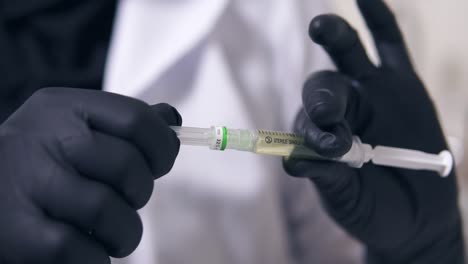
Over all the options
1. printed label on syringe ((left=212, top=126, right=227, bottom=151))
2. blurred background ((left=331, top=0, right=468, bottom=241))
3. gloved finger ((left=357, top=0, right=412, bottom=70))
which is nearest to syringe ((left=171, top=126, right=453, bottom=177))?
printed label on syringe ((left=212, top=126, right=227, bottom=151))

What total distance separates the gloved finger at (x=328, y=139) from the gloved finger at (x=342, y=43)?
0.26 feet

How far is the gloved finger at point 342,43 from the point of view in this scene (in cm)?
43

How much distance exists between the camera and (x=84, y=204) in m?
0.34

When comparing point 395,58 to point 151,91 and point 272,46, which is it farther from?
point 151,91

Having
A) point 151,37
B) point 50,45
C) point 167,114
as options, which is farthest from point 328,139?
point 50,45

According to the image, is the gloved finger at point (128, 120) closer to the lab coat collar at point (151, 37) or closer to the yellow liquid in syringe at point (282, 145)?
the yellow liquid in syringe at point (282, 145)

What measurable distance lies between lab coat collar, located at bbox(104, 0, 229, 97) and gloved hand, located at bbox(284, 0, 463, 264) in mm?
185

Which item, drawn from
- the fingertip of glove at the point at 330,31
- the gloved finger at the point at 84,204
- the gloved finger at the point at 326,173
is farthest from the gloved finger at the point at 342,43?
the gloved finger at the point at 84,204

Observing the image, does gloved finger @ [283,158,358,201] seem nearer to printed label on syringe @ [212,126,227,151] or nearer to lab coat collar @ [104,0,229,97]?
printed label on syringe @ [212,126,227,151]

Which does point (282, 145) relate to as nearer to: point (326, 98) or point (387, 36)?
point (326, 98)

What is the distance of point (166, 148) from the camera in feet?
1.21

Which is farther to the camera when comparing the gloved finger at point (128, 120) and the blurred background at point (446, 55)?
the blurred background at point (446, 55)

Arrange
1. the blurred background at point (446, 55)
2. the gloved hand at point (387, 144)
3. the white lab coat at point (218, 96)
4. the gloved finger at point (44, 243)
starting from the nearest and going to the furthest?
the gloved finger at point (44, 243)
the gloved hand at point (387, 144)
the white lab coat at point (218, 96)
the blurred background at point (446, 55)

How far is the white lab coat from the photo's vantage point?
0.56 metres
